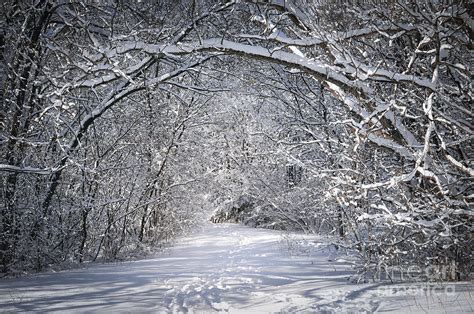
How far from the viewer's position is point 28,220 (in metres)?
6.38

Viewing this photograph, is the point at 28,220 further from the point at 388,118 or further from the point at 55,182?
the point at 388,118

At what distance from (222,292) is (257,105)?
8.43 metres

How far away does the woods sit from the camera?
3832 millimetres

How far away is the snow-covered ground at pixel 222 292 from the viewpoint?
3.67 meters

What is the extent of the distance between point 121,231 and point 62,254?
271cm

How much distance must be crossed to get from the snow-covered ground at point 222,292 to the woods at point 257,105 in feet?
2.00

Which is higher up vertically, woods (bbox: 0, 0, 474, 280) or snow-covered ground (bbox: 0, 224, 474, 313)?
woods (bbox: 0, 0, 474, 280)

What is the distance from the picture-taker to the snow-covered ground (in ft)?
12.1

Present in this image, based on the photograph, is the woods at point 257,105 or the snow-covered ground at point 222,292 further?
the woods at point 257,105

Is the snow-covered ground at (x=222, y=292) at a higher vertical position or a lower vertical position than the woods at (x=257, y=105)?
lower

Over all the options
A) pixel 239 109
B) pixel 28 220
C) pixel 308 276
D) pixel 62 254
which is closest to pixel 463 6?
pixel 308 276

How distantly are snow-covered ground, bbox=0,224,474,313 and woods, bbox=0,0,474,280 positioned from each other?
0.61 m

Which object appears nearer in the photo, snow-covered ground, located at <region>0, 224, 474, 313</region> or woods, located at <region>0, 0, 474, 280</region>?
snow-covered ground, located at <region>0, 224, 474, 313</region>

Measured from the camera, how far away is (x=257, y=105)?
1236 cm
